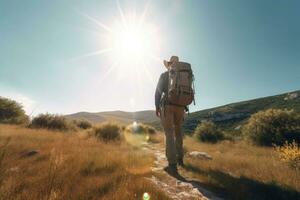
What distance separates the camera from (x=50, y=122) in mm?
15992

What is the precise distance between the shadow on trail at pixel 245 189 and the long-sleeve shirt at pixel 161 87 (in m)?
2.22

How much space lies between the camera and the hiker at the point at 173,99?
18.7 feet

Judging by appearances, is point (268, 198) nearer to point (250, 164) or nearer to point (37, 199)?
point (250, 164)

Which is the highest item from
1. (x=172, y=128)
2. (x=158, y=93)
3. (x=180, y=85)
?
(x=180, y=85)

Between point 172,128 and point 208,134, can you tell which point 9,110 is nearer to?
point 208,134

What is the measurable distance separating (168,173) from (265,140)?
11.9m

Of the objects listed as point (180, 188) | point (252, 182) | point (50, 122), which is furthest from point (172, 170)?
point (50, 122)

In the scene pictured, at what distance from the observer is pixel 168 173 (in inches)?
199

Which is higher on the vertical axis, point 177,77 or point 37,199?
point 177,77

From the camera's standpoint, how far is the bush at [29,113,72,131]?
15789 mm

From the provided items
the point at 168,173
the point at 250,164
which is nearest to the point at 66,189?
the point at 168,173

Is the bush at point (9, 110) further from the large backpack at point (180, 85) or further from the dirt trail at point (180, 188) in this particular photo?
the dirt trail at point (180, 188)

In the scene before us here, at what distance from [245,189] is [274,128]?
11.8m

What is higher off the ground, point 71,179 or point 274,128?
point 274,128
